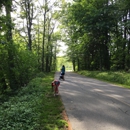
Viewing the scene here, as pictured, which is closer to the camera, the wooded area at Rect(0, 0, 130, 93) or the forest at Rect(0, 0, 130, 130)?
the forest at Rect(0, 0, 130, 130)

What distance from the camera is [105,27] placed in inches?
905

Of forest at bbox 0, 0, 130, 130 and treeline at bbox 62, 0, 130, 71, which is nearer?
forest at bbox 0, 0, 130, 130

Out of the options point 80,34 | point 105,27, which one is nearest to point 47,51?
point 80,34

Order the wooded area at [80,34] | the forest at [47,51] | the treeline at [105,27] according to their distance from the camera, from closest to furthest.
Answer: the forest at [47,51], the wooded area at [80,34], the treeline at [105,27]

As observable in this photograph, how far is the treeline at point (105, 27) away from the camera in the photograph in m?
23.0

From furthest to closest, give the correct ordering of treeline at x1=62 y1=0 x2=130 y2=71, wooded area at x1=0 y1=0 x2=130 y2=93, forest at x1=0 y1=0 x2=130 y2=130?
treeline at x1=62 y1=0 x2=130 y2=71 → wooded area at x1=0 y1=0 x2=130 y2=93 → forest at x1=0 y1=0 x2=130 y2=130

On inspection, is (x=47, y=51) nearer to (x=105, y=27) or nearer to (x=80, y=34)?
(x=80, y=34)

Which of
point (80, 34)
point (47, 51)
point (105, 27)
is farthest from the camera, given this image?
point (47, 51)

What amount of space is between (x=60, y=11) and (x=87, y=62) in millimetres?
13550

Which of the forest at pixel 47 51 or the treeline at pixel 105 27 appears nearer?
the forest at pixel 47 51

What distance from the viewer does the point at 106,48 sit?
3014 cm

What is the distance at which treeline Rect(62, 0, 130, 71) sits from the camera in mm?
22953

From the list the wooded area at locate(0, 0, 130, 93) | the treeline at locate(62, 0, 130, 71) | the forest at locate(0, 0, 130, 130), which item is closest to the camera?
the forest at locate(0, 0, 130, 130)

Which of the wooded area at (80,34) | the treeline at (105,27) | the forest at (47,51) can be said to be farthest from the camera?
the treeline at (105,27)
